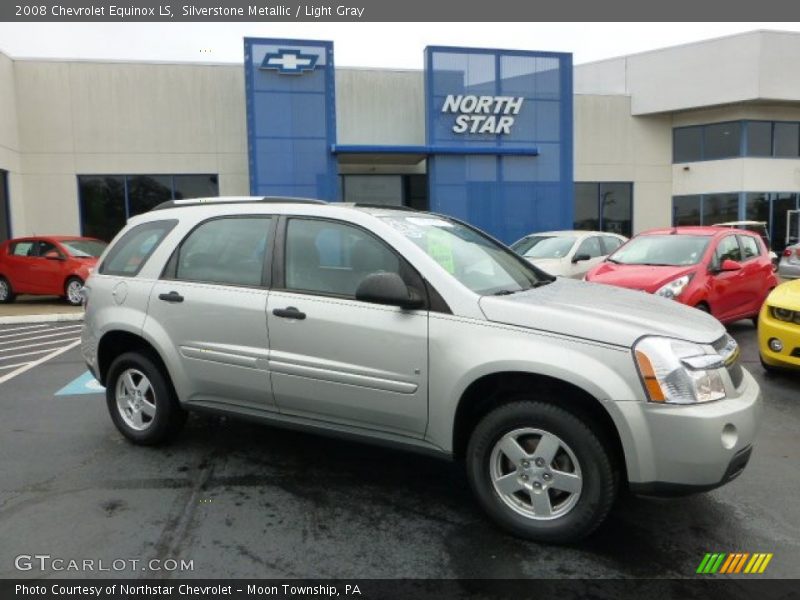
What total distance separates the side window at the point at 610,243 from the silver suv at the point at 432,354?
27.5 feet

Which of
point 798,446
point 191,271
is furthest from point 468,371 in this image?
point 798,446

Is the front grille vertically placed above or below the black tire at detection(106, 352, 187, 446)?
above

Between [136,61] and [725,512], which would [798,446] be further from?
[136,61]

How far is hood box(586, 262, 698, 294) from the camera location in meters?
7.82

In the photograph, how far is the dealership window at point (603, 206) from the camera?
2459 centimetres

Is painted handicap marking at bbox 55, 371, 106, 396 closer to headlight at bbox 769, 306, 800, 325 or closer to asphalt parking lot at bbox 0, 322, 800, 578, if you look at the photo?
asphalt parking lot at bbox 0, 322, 800, 578

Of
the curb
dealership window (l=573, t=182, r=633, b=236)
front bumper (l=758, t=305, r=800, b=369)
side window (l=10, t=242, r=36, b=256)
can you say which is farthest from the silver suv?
dealership window (l=573, t=182, r=633, b=236)

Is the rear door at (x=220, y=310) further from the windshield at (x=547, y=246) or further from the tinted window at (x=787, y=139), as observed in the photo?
the tinted window at (x=787, y=139)

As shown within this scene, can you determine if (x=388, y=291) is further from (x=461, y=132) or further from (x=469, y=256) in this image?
(x=461, y=132)

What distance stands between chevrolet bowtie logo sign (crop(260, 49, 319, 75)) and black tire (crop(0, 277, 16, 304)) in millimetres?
8869

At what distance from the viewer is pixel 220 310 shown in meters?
4.15

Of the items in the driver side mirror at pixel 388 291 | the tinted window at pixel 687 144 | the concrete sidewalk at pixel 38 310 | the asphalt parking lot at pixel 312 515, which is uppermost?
the tinted window at pixel 687 144

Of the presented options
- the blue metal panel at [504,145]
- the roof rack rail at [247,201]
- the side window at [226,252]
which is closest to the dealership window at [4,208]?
the blue metal panel at [504,145]

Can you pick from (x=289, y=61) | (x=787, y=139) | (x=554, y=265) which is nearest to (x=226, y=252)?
(x=554, y=265)
